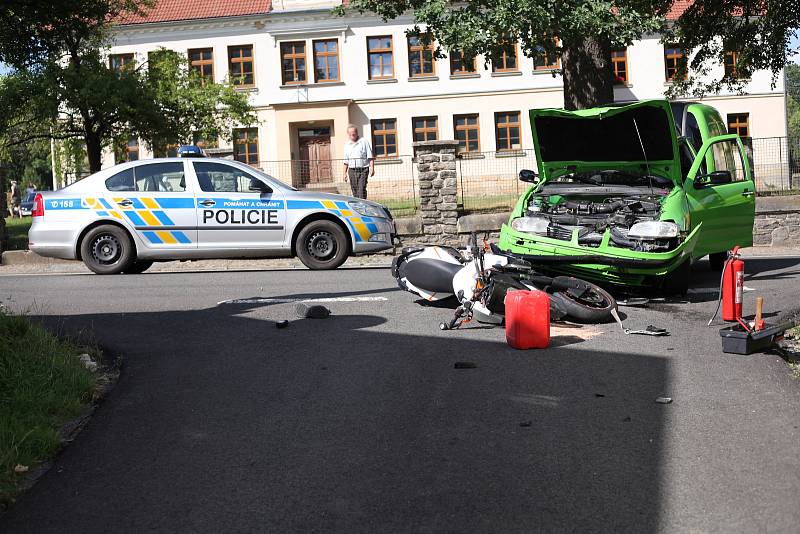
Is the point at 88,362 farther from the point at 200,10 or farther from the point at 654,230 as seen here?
the point at 200,10

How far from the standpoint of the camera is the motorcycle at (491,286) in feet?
30.5

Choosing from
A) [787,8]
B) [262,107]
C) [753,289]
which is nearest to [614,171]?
[753,289]

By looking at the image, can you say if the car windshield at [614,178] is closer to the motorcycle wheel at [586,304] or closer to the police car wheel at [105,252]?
the motorcycle wheel at [586,304]

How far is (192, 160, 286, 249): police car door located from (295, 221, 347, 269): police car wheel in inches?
14.1

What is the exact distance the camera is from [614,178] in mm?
11664

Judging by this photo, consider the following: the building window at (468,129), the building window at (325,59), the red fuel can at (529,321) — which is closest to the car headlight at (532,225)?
the red fuel can at (529,321)

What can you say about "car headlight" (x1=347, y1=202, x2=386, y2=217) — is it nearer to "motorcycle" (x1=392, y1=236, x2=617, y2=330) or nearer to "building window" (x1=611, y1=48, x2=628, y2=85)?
"motorcycle" (x1=392, y1=236, x2=617, y2=330)

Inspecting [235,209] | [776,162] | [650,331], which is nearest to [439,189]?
[235,209]

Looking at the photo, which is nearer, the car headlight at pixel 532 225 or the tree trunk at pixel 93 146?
the car headlight at pixel 532 225

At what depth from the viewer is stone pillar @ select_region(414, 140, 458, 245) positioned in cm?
1983

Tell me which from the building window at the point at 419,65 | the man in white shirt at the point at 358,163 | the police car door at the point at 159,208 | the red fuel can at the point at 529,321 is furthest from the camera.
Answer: the building window at the point at 419,65

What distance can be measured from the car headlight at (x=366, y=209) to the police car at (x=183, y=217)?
4 centimetres

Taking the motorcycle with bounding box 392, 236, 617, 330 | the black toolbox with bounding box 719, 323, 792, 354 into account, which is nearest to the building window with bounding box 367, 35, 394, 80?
the motorcycle with bounding box 392, 236, 617, 330

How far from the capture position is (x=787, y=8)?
20531 millimetres
